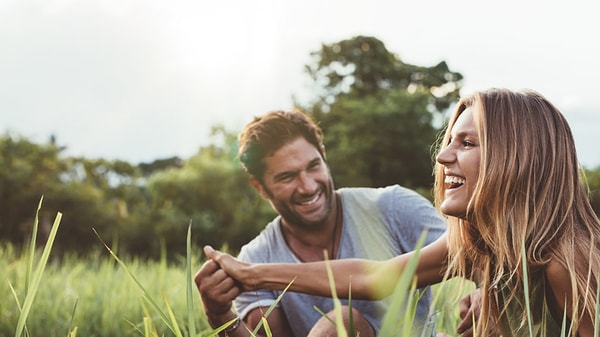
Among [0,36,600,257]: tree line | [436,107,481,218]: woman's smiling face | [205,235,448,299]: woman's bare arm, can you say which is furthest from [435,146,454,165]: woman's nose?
[0,36,600,257]: tree line

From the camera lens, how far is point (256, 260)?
9.76 feet

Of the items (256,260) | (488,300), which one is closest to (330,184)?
(256,260)

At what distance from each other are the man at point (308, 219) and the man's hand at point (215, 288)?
40 cm

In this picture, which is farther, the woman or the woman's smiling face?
the woman's smiling face

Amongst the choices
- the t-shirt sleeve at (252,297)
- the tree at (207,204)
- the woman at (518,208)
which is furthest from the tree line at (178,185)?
the woman at (518,208)

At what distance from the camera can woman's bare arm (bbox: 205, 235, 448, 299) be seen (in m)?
1.85

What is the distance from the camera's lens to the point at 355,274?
1859 millimetres

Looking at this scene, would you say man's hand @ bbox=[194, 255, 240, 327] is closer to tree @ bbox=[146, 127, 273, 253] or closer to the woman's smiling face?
the woman's smiling face

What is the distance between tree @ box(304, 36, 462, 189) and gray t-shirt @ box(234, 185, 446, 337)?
11.7 meters

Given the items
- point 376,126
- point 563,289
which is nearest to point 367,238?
point 563,289

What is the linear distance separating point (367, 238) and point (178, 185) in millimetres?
10735

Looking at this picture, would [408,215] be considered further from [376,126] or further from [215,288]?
[376,126]

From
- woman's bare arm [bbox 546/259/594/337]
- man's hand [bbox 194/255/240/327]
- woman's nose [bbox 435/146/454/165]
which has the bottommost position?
man's hand [bbox 194/255/240/327]

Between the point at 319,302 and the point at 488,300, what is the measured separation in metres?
1.16
